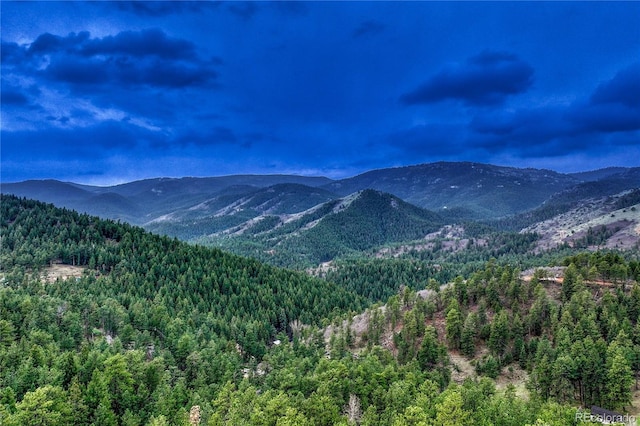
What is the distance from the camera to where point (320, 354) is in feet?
393

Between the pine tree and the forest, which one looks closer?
the forest

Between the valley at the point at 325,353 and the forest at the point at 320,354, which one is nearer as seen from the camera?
the forest at the point at 320,354

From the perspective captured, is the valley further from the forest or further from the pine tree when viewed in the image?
the forest

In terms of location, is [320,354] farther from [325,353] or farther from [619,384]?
[619,384]

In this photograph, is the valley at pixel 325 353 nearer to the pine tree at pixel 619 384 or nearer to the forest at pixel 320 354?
the pine tree at pixel 619 384

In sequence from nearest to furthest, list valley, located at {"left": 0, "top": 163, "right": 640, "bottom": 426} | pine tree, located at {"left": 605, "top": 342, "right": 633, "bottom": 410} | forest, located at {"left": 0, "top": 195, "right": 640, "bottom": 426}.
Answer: forest, located at {"left": 0, "top": 195, "right": 640, "bottom": 426}
valley, located at {"left": 0, "top": 163, "right": 640, "bottom": 426}
pine tree, located at {"left": 605, "top": 342, "right": 633, "bottom": 410}

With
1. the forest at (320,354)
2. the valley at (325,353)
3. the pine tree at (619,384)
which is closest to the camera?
the forest at (320,354)

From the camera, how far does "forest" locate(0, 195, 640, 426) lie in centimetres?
7594

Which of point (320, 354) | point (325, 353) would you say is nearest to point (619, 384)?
point (320, 354)

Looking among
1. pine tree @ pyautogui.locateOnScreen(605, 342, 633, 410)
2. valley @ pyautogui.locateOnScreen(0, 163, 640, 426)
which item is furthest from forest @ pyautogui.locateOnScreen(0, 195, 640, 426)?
valley @ pyautogui.locateOnScreen(0, 163, 640, 426)

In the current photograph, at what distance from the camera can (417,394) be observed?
79.5 meters

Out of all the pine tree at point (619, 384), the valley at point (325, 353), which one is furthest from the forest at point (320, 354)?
the valley at point (325, 353)

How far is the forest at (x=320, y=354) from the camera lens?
249 feet

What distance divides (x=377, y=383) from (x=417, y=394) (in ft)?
39.4
